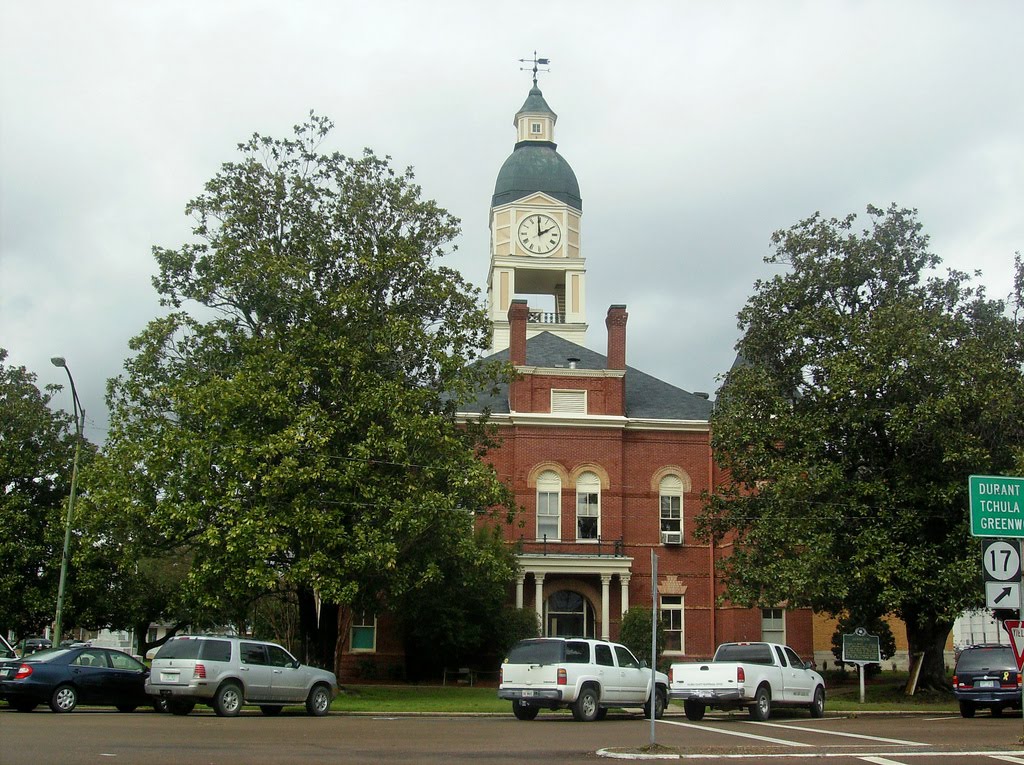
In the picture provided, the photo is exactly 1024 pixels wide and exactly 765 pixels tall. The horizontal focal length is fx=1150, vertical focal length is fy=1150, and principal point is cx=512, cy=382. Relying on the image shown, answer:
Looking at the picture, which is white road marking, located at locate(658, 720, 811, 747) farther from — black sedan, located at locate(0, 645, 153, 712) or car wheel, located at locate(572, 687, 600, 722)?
black sedan, located at locate(0, 645, 153, 712)

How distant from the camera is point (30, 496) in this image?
127ft

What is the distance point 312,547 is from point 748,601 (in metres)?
12.8

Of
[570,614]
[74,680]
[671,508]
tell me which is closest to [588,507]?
[671,508]

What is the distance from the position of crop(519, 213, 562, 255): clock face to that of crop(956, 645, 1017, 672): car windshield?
34.5m

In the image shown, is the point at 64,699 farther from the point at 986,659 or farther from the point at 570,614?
the point at 570,614

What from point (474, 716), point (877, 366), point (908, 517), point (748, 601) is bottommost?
point (474, 716)

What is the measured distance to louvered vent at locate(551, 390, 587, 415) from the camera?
4497 centimetres

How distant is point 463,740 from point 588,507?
26.7m

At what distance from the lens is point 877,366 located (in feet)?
104

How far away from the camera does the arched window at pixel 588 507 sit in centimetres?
4419

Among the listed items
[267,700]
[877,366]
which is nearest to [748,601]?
[877,366]

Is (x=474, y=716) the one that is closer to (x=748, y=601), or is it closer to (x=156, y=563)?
(x=748, y=601)

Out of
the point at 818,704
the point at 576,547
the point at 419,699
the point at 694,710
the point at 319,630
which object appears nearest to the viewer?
the point at 694,710

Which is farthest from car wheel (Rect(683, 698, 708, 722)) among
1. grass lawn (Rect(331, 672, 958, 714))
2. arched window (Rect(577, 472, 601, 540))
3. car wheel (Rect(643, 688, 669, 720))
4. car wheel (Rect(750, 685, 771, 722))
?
arched window (Rect(577, 472, 601, 540))
